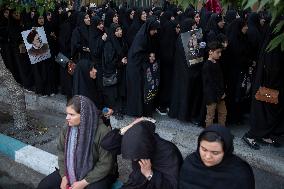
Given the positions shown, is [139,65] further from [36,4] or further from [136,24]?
[36,4]

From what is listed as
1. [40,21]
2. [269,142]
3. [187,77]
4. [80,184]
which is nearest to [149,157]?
[80,184]

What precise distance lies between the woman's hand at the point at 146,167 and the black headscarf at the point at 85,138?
71 centimetres

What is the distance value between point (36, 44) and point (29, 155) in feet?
8.36

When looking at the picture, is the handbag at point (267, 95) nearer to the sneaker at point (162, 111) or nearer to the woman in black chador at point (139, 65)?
the woman in black chador at point (139, 65)

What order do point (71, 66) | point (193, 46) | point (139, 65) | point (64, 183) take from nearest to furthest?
point (64, 183) → point (193, 46) → point (139, 65) → point (71, 66)

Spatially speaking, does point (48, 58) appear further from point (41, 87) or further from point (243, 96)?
point (243, 96)

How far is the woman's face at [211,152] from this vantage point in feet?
9.34

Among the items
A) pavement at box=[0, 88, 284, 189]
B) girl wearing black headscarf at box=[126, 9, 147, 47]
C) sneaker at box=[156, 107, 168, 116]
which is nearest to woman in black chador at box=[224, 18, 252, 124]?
pavement at box=[0, 88, 284, 189]

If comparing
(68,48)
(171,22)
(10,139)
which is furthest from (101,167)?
(68,48)

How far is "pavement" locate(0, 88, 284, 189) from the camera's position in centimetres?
489

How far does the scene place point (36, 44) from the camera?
698 centimetres

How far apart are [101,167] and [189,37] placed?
2.63 metres

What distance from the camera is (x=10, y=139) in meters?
5.59

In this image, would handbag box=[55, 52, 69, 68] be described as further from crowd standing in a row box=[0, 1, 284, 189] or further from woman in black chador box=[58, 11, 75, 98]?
woman in black chador box=[58, 11, 75, 98]
